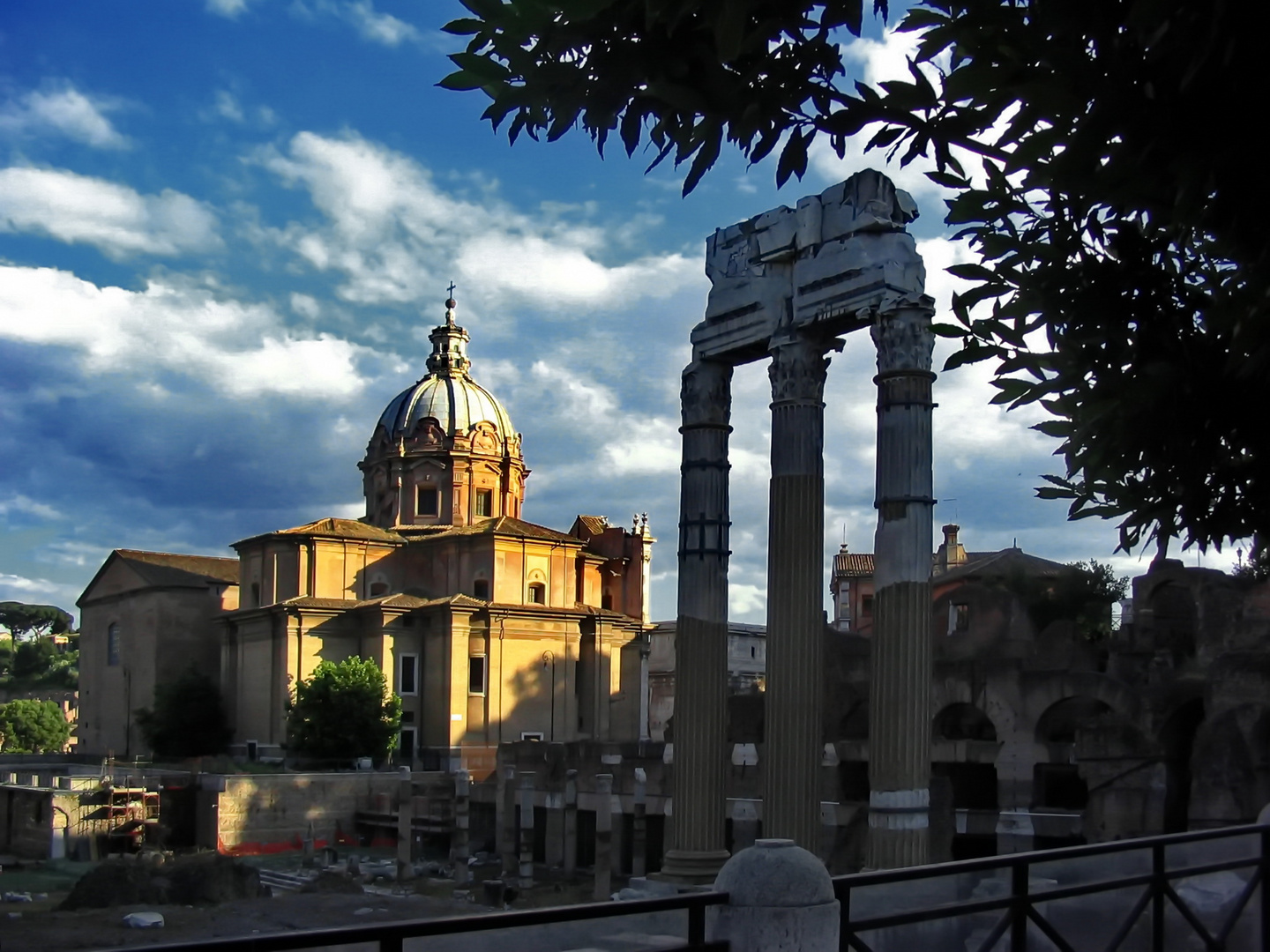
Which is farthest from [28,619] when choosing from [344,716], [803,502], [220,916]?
[803,502]

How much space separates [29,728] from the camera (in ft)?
202

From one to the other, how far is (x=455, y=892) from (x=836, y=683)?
902 centimetres

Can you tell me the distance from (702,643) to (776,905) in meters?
9.35

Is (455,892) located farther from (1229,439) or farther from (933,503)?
(1229,439)

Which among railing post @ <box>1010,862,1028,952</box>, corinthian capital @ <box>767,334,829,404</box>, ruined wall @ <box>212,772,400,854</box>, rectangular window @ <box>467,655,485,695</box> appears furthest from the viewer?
rectangular window @ <box>467,655,485,695</box>

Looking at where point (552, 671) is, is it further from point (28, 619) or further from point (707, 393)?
point (28, 619)

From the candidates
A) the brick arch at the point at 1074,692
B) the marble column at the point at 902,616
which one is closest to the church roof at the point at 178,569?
the brick arch at the point at 1074,692

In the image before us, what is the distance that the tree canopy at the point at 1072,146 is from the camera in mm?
3756

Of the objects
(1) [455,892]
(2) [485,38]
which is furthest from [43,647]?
(2) [485,38]

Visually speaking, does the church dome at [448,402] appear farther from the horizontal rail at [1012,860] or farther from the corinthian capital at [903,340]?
the horizontal rail at [1012,860]

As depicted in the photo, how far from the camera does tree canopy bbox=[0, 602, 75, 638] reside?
9988cm

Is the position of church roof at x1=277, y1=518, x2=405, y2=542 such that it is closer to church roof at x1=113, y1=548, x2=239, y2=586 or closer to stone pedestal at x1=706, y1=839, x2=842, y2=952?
church roof at x1=113, y1=548, x2=239, y2=586

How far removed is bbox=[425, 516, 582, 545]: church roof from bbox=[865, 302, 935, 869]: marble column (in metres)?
32.6

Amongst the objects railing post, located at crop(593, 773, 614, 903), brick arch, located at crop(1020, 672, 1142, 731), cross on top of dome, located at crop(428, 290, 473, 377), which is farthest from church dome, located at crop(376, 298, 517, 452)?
brick arch, located at crop(1020, 672, 1142, 731)
